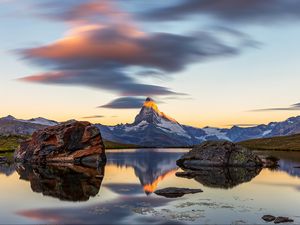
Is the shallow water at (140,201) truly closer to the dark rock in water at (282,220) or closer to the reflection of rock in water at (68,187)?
the reflection of rock in water at (68,187)

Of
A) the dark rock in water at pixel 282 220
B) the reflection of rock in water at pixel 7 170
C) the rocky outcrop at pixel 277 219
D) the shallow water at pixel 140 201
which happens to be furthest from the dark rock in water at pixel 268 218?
the reflection of rock in water at pixel 7 170

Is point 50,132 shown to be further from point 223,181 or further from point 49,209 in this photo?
point 49,209

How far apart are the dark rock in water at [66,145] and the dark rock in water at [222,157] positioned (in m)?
39.6

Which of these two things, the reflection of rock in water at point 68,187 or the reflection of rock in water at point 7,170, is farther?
the reflection of rock in water at point 7,170

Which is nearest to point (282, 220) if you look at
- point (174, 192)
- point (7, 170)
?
point (174, 192)

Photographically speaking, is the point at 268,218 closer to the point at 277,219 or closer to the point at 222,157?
the point at 277,219

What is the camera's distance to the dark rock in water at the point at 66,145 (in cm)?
15375

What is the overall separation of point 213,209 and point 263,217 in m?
7.80

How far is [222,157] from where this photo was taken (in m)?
131

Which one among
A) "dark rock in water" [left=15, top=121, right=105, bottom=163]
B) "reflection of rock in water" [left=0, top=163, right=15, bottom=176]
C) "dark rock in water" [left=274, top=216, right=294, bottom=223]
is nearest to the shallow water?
"dark rock in water" [left=274, top=216, right=294, bottom=223]

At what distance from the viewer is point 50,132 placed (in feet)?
522

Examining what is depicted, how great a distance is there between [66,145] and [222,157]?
58659 mm

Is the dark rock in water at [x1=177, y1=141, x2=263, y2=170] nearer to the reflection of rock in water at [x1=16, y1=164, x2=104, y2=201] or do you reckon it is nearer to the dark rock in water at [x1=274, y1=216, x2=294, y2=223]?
the reflection of rock in water at [x1=16, y1=164, x2=104, y2=201]

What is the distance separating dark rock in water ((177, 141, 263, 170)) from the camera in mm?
131375
